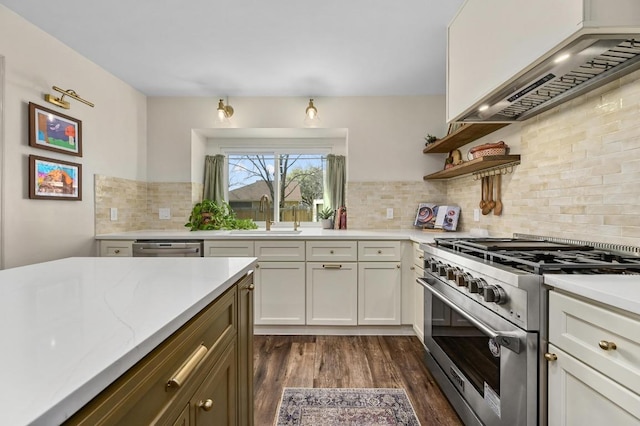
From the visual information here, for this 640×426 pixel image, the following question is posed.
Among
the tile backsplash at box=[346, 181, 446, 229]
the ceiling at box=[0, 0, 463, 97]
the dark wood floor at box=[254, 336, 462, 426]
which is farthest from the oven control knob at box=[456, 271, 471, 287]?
the tile backsplash at box=[346, 181, 446, 229]

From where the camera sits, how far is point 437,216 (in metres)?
3.24

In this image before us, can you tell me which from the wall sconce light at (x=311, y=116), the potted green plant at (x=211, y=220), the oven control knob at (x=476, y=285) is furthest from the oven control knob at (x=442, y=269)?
the potted green plant at (x=211, y=220)

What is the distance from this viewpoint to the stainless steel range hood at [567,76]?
46.1 inches

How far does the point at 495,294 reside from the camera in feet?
4.28

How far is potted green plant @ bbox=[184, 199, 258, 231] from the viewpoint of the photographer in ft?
10.8

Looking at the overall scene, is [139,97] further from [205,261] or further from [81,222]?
[205,261]

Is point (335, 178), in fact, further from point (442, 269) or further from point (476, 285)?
point (476, 285)

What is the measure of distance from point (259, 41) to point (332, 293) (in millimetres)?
2098

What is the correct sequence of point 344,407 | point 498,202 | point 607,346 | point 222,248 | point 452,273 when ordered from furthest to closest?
point 222,248 < point 498,202 < point 344,407 < point 452,273 < point 607,346

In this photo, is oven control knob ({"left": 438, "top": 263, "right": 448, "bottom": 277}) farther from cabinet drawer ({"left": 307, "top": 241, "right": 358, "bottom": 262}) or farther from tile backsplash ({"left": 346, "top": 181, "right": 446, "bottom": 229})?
tile backsplash ({"left": 346, "top": 181, "right": 446, "bottom": 229})

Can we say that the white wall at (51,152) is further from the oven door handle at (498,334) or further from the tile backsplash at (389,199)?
Result: the oven door handle at (498,334)

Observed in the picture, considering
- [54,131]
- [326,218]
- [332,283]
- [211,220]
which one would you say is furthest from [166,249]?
[326,218]

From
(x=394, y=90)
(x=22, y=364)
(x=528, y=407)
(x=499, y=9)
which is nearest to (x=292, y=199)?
(x=394, y=90)

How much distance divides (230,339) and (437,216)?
8.61 feet
